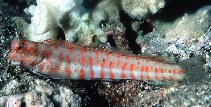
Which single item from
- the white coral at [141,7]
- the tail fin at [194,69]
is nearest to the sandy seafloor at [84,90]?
the tail fin at [194,69]

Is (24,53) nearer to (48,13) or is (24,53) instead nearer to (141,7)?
(48,13)

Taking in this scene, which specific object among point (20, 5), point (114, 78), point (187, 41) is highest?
point (20, 5)

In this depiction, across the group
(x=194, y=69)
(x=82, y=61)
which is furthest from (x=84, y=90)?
(x=194, y=69)

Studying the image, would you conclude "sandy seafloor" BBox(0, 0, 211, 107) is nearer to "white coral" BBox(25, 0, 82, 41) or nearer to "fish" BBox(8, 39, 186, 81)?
"fish" BBox(8, 39, 186, 81)

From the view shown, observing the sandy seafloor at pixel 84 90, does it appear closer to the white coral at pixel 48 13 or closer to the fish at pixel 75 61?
the fish at pixel 75 61

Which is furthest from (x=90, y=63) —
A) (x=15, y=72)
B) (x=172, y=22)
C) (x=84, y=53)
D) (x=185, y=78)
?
(x=172, y=22)

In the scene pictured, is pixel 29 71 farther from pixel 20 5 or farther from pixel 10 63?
pixel 20 5
